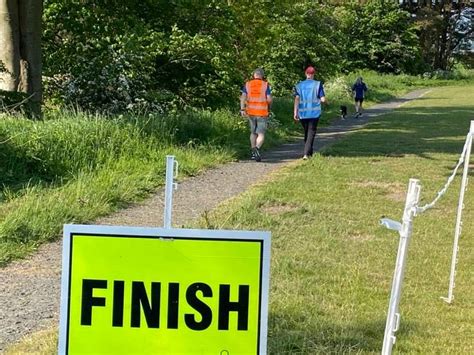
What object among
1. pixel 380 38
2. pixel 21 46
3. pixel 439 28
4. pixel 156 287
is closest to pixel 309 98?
pixel 21 46

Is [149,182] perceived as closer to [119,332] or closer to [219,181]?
[219,181]

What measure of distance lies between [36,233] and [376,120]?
64.9 feet

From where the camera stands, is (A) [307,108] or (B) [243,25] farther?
(B) [243,25]

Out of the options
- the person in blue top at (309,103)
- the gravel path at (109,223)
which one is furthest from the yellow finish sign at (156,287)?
the person in blue top at (309,103)

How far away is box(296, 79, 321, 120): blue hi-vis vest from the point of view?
13.5m

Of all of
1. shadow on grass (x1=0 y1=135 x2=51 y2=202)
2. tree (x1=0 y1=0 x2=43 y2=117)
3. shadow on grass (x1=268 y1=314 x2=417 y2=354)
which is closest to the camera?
shadow on grass (x1=268 y1=314 x2=417 y2=354)

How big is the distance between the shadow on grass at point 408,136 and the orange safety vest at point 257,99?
2.06 meters

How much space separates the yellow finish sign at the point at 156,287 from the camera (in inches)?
108

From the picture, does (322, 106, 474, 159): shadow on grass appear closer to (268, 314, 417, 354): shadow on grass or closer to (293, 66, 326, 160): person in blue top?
(293, 66, 326, 160): person in blue top

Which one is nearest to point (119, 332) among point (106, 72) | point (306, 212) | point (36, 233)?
point (36, 233)

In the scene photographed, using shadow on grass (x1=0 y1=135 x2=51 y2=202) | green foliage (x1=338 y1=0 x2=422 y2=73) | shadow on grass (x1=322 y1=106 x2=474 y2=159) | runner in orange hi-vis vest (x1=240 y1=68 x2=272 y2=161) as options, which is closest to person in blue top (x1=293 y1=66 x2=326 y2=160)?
runner in orange hi-vis vest (x1=240 y1=68 x2=272 y2=161)

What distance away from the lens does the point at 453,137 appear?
19641 millimetres

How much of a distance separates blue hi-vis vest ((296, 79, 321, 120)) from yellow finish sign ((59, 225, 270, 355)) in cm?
1095

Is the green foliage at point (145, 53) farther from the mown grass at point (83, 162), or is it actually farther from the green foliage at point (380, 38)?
the green foliage at point (380, 38)
